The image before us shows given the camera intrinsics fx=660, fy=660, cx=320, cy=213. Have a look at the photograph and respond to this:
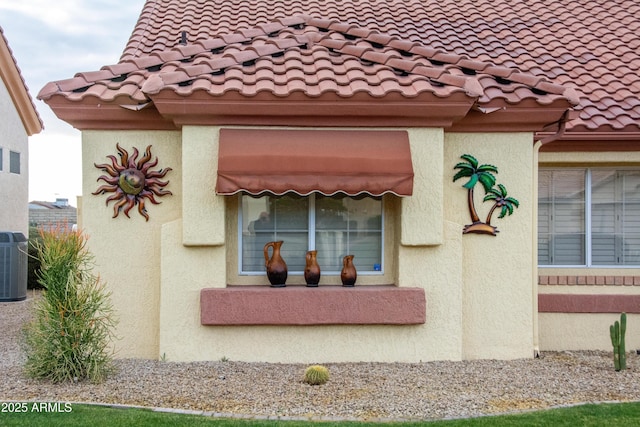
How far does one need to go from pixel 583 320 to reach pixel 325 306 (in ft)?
17.4

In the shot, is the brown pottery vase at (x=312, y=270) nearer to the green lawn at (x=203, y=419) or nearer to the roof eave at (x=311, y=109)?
the roof eave at (x=311, y=109)

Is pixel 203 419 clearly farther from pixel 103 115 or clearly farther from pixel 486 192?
pixel 486 192

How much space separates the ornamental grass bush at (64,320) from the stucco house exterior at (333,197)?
159 centimetres

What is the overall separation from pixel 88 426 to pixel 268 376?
3029 mm

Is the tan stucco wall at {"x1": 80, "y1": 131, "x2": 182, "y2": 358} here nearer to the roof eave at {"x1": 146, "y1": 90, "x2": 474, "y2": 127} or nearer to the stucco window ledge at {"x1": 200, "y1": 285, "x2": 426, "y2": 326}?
the roof eave at {"x1": 146, "y1": 90, "x2": 474, "y2": 127}

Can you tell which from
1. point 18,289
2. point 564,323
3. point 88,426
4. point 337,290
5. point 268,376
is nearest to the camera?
point 88,426

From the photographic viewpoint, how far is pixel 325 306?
34.6 ft

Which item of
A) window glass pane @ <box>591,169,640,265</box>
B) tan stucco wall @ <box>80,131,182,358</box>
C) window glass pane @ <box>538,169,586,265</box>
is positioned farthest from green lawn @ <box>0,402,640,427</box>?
window glass pane @ <box>591,169,640,265</box>

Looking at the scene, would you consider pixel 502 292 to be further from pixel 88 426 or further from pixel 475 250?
pixel 88 426

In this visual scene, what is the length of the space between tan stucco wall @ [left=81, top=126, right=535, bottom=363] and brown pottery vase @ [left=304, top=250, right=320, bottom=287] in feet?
Answer: 2.48

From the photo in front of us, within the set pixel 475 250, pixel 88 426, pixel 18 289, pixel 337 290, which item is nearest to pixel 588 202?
pixel 475 250

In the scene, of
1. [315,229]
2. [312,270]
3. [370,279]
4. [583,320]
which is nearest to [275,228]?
[315,229]

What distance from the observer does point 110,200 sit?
10.8m

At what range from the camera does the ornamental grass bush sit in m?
8.95
